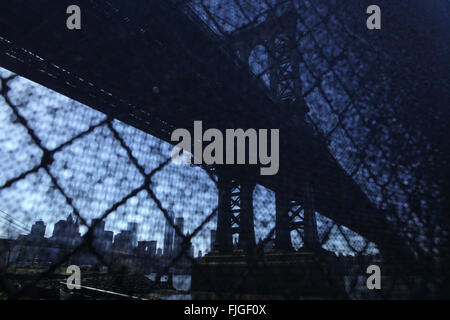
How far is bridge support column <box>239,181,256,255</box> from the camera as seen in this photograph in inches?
39.5

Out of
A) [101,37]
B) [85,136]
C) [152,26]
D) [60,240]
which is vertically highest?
[152,26]

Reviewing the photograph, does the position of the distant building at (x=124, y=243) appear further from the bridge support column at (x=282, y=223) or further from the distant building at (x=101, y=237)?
the bridge support column at (x=282, y=223)

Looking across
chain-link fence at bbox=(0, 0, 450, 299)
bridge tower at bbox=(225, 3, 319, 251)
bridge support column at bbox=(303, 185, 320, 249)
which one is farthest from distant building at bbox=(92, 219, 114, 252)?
bridge support column at bbox=(303, 185, 320, 249)

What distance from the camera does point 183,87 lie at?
1.11 m

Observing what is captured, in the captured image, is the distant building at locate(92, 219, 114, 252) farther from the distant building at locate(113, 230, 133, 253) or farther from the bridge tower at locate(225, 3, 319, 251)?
the bridge tower at locate(225, 3, 319, 251)

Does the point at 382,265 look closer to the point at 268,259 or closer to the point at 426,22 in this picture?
the point at 268,259

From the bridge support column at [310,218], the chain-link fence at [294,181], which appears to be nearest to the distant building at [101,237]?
the chain-link fence at [294,181]

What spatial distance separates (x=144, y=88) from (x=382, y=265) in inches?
59.8

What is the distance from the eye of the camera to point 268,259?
1.10 m

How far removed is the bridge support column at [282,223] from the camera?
45.3 inches

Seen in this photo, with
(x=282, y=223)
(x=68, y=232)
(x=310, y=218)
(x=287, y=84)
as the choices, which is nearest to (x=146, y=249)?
(x=68, y=232)

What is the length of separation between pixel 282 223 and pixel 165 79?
2.71 feet

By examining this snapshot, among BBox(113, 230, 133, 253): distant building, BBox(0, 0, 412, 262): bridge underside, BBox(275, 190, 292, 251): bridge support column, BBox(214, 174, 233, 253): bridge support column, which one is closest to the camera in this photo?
BBox(113, 230, 133, 253): distant building

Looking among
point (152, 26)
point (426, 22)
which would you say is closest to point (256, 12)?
point (152, 26)
